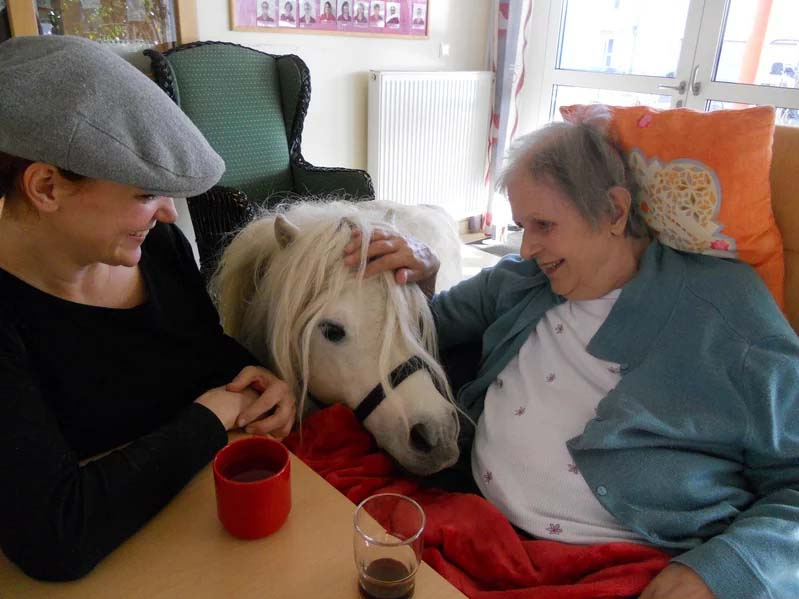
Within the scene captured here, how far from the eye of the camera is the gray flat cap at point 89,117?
2.31 ft

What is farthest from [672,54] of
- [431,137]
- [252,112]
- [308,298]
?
[308,298]

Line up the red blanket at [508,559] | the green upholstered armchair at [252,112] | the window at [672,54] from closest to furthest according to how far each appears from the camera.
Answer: the red blanket at [508,559] → the green upholstered armchair at [252,112] → the window at [672,54]

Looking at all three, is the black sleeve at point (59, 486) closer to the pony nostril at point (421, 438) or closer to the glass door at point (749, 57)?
the pony nostril at point (421, 438)

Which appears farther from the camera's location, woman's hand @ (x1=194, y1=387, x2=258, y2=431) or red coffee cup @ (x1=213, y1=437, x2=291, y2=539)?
woman's hand @ (x1=194, y1=387, x2=258, y2=431)

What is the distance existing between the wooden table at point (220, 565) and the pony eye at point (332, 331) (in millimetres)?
411

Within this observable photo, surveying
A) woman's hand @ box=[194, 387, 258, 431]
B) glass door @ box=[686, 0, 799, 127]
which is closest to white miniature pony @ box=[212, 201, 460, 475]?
woman's hand @ box=[194, 387, 258, 431]

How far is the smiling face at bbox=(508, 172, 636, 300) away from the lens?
1185 mm

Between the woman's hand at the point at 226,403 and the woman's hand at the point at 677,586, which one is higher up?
the woman's hand at the point at 226,403

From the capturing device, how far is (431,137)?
4367mm

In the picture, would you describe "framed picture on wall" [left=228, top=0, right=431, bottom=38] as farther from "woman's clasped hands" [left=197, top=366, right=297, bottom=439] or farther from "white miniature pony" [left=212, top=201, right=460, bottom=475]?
"woman's clasped hands" [left=197, top=366, right=297, bottom=439]

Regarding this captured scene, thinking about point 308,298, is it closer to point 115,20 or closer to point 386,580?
point 386,580

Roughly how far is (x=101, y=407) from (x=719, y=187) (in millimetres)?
1164

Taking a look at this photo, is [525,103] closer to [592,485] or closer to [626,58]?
[626,58]

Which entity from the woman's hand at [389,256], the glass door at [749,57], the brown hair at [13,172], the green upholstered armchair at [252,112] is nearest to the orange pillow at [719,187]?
the woman's hand at [389,256]
